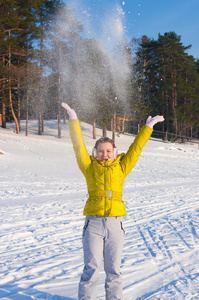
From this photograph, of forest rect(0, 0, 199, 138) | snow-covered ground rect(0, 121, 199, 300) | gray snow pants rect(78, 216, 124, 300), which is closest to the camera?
gray snow pants rect(78, 216, 124, 300)

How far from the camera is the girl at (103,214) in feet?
7.00

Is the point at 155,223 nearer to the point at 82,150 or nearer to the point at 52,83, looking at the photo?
the point at 82,150

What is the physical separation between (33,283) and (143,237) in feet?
6.57

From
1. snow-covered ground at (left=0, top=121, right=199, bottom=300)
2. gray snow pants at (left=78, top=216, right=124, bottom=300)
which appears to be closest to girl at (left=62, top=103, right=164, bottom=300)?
gray snow pants at (left=78, top=216, right=124, bottom=300)

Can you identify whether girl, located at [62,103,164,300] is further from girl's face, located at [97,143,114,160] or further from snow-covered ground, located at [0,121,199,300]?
snow-covered ground, located at [0,121,199,300]

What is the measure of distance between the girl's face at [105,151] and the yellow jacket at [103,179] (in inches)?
1.6

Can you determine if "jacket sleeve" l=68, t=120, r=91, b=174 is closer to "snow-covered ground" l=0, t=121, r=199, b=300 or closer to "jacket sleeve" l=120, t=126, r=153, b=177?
"jacket sleeve" l=120, t=126, r=153, b=177

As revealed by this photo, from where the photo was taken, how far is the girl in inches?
84.0

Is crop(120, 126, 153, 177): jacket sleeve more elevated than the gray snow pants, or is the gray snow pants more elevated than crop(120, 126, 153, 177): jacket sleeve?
crop(120, 126, 153, 177): jacket sleeve

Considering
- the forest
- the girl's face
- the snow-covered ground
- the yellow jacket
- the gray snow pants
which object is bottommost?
the snow-covered ground

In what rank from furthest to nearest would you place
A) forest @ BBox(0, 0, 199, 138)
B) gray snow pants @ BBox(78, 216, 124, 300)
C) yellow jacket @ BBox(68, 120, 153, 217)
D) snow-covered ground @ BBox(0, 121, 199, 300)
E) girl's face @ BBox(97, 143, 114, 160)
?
forest @ BBox(0, 0, 199, 138), snow-covered ground @ BBox(0, 121, 199, 300), girl's face @ BBox(97, 143, 114, 160), yellow jacket @ BBox(68, 120, 153, 217), gray snow pants @ BBox(78, 216, 124, 300)

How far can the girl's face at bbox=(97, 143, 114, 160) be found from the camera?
239 centimetres

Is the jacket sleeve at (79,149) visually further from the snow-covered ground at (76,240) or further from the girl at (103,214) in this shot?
the snow-covered ground at (76,240)

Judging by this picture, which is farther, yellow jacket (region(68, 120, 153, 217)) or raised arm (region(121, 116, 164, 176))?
raised arm (region(121, 116, 164, 176))
